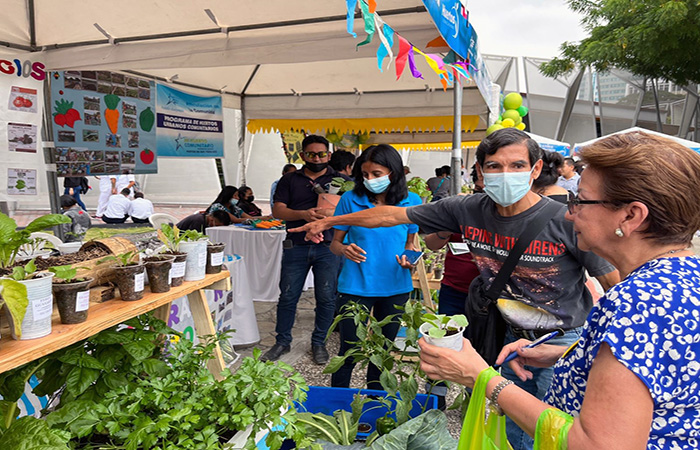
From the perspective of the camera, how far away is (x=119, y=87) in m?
4.79

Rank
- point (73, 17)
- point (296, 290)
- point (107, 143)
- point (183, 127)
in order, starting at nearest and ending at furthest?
point (73, 17)
point (296, 290)
point (107, 143)
point (183, 127)

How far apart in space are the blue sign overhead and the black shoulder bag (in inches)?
43.9

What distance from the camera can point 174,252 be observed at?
6.67 feet

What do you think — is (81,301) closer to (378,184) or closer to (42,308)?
(42,308)

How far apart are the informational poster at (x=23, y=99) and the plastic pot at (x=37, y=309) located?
3.02 m

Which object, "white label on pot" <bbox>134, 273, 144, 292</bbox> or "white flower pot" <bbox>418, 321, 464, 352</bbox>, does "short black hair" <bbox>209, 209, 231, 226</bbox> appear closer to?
"white label on pot" <bbox>134, 273, 144, 292</bbox>

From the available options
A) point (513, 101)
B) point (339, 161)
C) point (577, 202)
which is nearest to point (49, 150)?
point (339, 161)

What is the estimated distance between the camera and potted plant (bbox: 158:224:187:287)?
2.00m

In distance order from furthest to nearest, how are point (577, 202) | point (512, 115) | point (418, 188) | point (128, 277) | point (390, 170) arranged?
point (512, 115)
point (418, 188)
point (390, 170)
point (128, 277)
point (577, 202)

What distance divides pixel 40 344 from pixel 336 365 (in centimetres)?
108

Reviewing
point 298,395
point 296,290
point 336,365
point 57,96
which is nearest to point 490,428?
point 298,395

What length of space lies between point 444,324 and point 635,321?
59 cm

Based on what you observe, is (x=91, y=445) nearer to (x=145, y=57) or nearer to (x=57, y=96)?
(x=145, y=57)

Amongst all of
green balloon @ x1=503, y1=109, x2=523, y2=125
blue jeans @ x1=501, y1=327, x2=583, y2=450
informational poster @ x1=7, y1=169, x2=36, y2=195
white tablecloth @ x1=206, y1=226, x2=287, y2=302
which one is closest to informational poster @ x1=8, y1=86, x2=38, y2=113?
informational poster @ x1=7, y1=169, x2=36, y2=195
